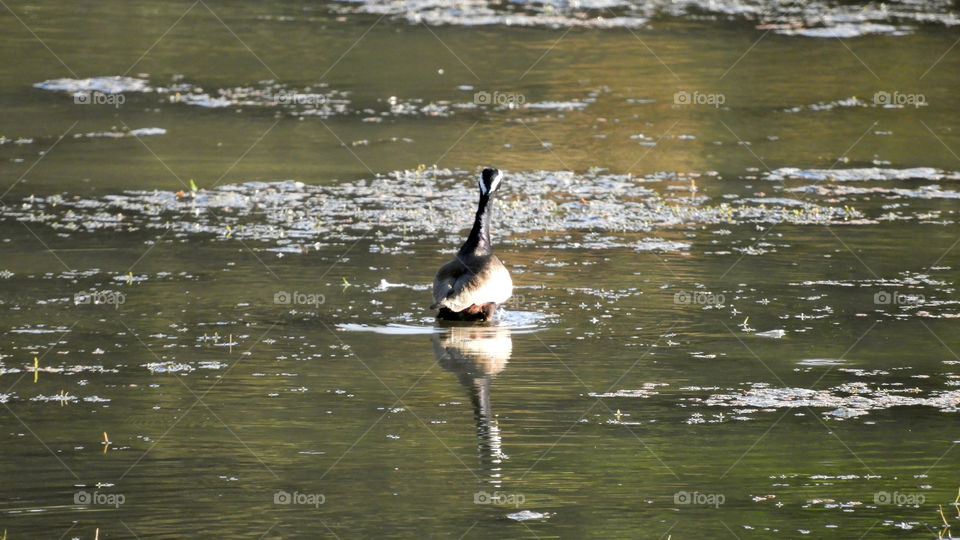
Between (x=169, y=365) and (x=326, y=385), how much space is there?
111 cm

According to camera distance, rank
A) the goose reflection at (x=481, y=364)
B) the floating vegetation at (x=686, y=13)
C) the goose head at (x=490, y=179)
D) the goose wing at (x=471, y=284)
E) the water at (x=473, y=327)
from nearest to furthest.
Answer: the water at (x=473, y=327) → the goose reflection at (x=481, y=364) → the goose wing at (x=471, y=284) → the goose head at (x=490, y=179) → the floating vegetation at (x=686, y=13)

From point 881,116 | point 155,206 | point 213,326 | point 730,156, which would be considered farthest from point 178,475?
point 881,116

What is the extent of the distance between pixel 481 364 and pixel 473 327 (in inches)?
45.1

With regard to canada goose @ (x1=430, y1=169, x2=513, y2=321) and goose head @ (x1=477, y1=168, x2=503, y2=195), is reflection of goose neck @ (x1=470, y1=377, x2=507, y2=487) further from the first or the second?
goose head @ (x1=477, y1=168, x2=503, y2=195)

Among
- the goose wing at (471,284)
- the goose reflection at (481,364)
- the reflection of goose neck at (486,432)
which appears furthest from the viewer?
the goose wing at (471,284)

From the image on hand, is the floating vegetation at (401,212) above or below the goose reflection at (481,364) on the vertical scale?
above

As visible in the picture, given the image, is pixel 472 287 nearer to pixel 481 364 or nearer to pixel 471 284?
pixel 471 284

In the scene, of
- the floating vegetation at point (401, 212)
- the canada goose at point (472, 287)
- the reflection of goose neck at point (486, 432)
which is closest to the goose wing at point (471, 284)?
the canada goose at point (472, 287)

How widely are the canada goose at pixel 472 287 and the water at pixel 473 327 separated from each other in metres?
0.17

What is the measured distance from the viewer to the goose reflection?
8836mm

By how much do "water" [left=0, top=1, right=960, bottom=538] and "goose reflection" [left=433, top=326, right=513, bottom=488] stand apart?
0.03 m

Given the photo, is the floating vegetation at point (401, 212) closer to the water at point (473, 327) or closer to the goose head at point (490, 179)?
the water at point (473, 327)

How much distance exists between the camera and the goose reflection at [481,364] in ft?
29.0

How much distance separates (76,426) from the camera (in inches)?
362
